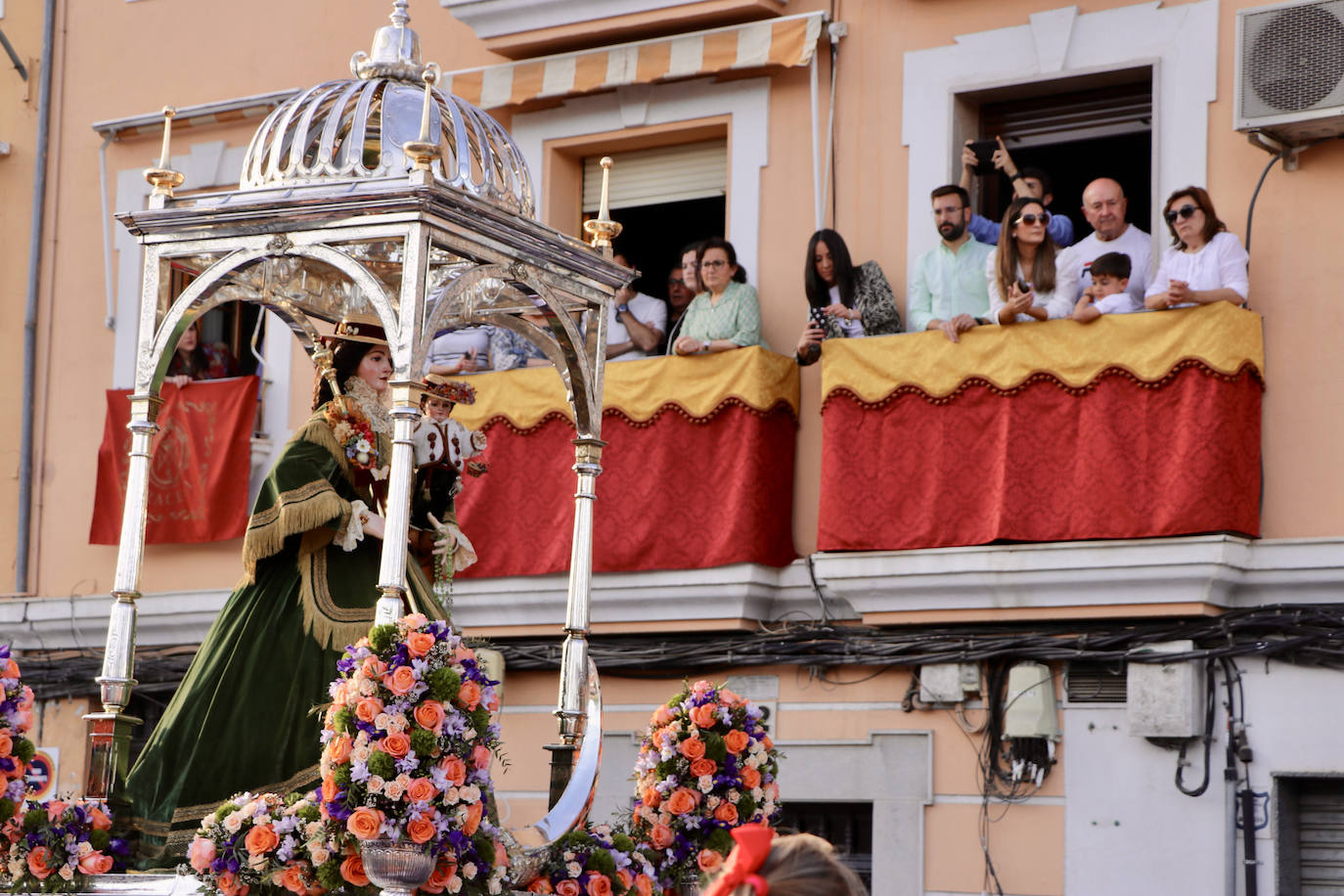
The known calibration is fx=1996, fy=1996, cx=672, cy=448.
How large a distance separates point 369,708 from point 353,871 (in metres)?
0.50

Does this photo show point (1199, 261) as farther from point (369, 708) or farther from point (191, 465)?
point (191, 465)

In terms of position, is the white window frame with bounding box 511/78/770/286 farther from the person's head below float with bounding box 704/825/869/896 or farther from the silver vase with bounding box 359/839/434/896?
the person's head below float with bounding box 704/825/869/896

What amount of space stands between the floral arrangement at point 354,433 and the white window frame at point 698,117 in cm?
410

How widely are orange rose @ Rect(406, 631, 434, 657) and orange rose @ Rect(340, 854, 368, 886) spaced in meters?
0.63

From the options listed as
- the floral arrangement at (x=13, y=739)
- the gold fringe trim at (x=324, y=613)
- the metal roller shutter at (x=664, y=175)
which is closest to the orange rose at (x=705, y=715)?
the gold fringe trim at (x=324, y=613)

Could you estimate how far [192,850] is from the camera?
6066 millimetres

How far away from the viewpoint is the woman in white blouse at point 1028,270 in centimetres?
1003

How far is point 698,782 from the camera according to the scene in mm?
7477

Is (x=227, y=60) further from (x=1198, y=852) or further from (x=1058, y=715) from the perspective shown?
(x=1198, y=852)

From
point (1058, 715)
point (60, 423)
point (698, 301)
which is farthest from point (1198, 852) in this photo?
point (60, 423)

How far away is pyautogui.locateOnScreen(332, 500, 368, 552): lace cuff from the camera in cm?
702

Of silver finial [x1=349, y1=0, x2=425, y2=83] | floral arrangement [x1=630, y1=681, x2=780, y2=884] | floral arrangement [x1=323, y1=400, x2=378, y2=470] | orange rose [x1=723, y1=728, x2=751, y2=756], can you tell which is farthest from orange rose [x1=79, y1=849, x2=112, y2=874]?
silver finial [x1=349, y1=0, x2=425, y2=83]

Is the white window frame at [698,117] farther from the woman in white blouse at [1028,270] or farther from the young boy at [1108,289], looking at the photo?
the young boy at [1108,289]

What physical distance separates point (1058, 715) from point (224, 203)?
4932mm
